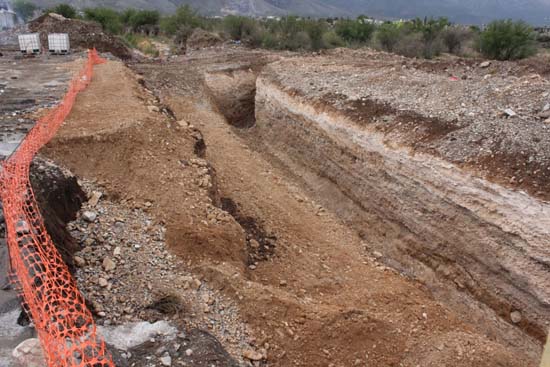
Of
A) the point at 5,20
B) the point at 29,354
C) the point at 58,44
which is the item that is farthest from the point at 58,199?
the point at 5,20

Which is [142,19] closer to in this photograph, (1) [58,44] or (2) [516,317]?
(1) [58,44]

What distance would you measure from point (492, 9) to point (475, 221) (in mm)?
152002

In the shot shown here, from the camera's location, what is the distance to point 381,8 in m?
126

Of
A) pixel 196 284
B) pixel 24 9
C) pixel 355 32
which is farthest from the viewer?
pixel 24 9

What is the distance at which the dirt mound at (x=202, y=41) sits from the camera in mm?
23956

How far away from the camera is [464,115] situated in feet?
28.1

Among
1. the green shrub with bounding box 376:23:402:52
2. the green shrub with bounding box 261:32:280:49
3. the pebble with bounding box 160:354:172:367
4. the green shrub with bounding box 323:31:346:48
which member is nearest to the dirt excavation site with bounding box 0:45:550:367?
the pebble with bounding box 160:354:172:367

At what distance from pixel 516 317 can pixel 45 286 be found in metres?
6.35

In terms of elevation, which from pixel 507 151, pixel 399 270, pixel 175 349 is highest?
pixel 507 151

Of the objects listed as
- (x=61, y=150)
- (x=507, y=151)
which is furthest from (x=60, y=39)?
(x=507, y=151)

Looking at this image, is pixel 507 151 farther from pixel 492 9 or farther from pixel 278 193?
pixel 492 9

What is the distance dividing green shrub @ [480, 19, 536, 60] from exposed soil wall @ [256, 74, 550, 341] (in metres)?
11.8

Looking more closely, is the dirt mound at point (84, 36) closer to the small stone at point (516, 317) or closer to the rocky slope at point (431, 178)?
the rocky slope at point (431, 178)

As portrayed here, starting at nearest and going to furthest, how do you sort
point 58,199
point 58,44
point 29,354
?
point 29,354, point 58,199, point 58,44
